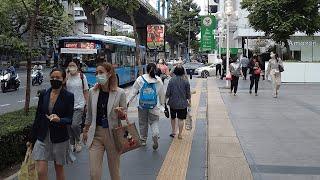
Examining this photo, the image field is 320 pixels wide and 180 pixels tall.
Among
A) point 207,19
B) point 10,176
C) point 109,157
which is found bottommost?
point 10,176

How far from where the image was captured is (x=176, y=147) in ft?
31.7

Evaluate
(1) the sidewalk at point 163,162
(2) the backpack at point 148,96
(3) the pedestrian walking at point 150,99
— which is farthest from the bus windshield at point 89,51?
(2) the backpack at point 148,96

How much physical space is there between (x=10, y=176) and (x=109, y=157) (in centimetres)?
216

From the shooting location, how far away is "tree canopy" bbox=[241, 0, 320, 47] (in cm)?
3294

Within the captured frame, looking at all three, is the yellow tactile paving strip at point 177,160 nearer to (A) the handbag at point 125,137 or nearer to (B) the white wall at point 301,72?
(A) the handbag at point 125,137

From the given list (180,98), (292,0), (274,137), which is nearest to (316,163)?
(274,137)

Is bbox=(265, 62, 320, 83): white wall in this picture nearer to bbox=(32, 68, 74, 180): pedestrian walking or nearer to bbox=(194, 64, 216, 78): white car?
bbox=(194, 64, 216, 78): white car

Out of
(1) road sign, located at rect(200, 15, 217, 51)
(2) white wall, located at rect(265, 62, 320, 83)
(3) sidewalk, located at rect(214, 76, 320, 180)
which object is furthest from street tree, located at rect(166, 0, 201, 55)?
(3) sidewalk, located at rect(214, 76, 320, 180)

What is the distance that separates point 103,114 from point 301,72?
2565cm

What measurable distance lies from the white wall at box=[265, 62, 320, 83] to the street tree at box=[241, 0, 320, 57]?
3831 millimetres

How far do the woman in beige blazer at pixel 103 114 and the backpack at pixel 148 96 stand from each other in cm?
348

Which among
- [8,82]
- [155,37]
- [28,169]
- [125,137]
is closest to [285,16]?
[8,82]

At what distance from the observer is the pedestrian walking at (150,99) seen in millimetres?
9461

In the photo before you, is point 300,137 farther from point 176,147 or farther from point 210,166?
point 210,166
